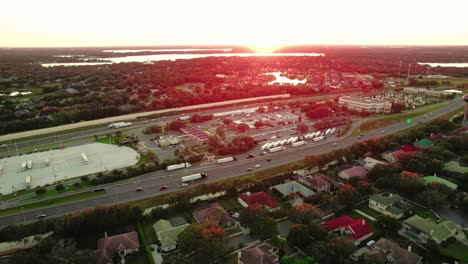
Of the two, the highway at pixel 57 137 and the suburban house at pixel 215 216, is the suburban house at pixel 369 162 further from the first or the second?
the highway at pixel 57 137

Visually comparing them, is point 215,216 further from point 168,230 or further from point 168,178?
point 168,178

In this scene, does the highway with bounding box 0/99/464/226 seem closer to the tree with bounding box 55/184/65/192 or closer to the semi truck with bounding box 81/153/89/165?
the tree with bounding box 55/184/65/192

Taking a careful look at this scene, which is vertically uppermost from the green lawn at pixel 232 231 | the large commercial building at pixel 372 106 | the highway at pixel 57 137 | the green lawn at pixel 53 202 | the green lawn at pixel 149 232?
the large commercial building at pixel 372 106

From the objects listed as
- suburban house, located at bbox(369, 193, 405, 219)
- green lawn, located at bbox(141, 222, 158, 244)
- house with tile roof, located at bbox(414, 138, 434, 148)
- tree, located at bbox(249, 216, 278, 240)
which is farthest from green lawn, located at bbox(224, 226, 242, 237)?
house with tile roof, located at bbox(414, 138, 434, 148)

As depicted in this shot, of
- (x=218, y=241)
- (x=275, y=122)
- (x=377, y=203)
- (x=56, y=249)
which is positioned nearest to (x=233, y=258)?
(x=218, y=241)

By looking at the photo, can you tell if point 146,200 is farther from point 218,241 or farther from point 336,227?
point 336,227

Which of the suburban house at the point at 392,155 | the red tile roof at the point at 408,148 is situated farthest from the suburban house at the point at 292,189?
the red tile roof at the point at 408,148

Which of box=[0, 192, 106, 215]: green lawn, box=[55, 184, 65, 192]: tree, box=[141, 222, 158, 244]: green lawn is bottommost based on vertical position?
box=[141, 222, 158, 244]: green lawn
